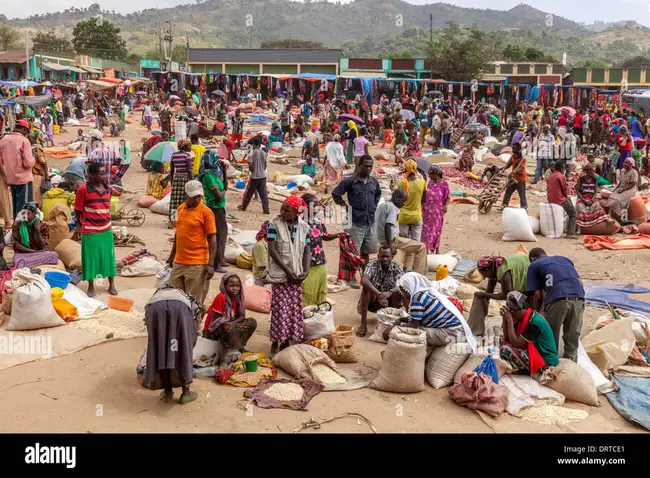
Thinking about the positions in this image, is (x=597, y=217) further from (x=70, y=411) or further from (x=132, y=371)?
(x=70, y=411)

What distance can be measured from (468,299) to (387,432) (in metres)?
3.38

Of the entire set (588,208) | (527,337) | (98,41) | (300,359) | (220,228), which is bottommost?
(300,359)

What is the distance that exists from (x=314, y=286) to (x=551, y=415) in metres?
2.48

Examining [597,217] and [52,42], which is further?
[52,42]

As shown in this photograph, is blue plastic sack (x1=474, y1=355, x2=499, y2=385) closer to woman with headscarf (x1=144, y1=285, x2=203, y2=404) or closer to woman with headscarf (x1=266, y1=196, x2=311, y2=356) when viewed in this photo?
woman with headscarf (x1=266, y1=196, x2=311, y2=356)

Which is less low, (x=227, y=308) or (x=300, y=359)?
(x=227, y=308)

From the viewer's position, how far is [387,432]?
4832 mm

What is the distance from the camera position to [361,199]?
8234 millimetres

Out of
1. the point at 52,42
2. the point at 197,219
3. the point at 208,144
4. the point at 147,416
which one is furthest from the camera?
the point at 52,42

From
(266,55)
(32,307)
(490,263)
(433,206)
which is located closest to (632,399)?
(490,263)

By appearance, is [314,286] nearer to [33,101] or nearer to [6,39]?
[33,101]

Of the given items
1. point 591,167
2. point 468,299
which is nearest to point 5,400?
point 468,299

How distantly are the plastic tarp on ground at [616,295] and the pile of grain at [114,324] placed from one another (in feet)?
16.6

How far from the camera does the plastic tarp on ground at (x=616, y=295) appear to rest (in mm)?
→ 8070
